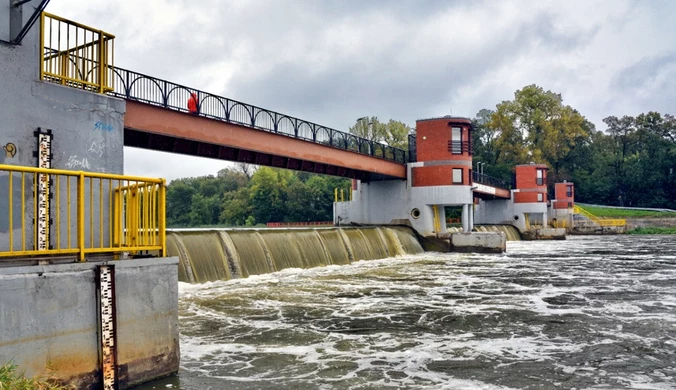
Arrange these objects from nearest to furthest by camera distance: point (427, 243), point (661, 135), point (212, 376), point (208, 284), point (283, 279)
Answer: point (212, 376) < point (208, 284) < point (283, 279) < point (427, 243) < point (661, 135)

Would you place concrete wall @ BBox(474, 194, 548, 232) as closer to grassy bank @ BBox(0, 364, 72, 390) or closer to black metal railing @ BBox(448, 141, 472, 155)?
black metal railing @ BBox(448, 141, 472, 155)

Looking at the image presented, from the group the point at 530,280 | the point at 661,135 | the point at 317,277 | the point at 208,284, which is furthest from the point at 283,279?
the point at 661,135

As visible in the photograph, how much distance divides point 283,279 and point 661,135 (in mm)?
97898

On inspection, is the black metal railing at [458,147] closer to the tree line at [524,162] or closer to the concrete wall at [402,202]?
the concrete wall at [402,202]

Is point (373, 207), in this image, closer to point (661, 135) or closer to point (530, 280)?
point (530, 280)

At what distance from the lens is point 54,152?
10016 mm

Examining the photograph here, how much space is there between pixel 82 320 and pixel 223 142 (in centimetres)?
1908

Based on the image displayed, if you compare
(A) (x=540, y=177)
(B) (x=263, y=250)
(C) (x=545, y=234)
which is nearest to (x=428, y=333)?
(B) (x=263, y=250)

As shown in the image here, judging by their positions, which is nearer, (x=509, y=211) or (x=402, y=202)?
(x=402, y=202)

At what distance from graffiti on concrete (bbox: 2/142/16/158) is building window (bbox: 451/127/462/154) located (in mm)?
35704

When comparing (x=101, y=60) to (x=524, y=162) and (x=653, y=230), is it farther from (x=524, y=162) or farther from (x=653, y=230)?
(x=524, y=162)

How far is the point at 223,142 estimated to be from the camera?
25.8 m

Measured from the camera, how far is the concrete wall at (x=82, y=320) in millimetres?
6555

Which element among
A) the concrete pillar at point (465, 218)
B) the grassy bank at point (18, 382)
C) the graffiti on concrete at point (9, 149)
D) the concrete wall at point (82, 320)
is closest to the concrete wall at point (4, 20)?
the graffiti on concrete at point (9, 149)
